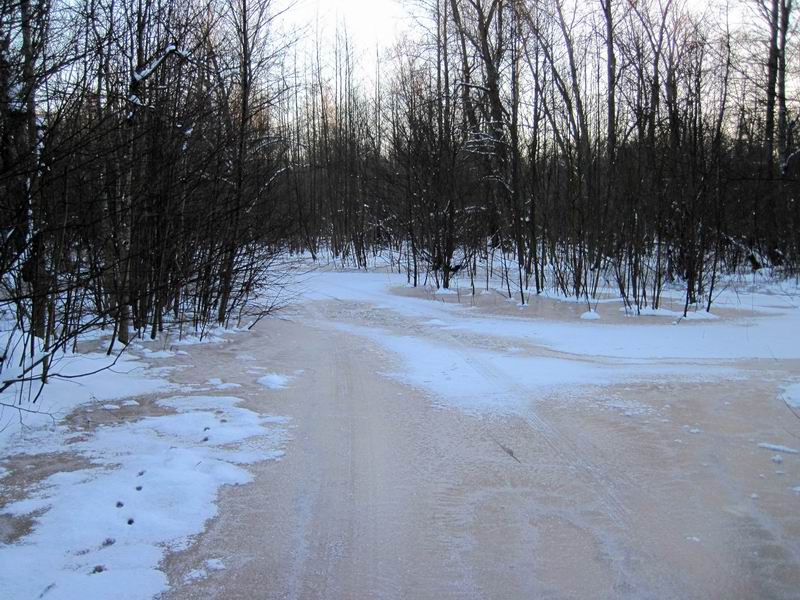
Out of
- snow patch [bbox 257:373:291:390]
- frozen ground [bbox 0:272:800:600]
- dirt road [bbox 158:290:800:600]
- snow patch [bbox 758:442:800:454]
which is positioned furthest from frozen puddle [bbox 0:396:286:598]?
snow patch [bbox 758:442:800:454]

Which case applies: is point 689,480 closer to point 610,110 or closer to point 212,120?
point 212,120

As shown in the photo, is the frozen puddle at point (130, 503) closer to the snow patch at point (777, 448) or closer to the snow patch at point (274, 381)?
the snow patch at point (274, 381)

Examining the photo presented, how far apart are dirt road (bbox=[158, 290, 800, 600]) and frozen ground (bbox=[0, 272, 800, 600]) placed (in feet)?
0.05

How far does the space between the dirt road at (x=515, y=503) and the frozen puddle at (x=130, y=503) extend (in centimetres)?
15

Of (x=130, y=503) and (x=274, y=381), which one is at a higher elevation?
(x=274, y=381)

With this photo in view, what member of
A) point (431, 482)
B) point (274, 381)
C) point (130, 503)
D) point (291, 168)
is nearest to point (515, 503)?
point (431, 482)

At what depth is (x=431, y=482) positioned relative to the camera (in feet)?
13.3

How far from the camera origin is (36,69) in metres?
4.14

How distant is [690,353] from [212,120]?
7127mm

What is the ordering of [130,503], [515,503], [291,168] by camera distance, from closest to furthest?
[130,503] → [515,503] → [291,168]

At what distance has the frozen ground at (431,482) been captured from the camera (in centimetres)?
293

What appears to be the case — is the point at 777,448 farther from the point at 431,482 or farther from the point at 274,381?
the point at 274,381

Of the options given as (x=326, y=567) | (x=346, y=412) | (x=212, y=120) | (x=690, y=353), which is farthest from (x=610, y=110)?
(x=326, y=567)

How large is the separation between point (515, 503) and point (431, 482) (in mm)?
581
